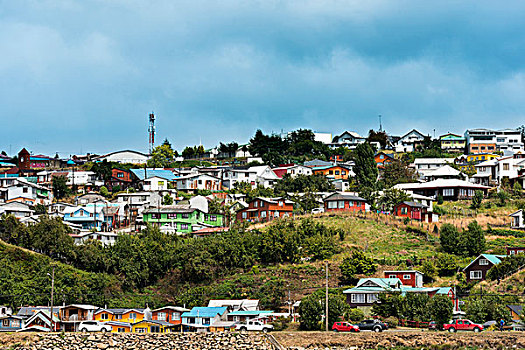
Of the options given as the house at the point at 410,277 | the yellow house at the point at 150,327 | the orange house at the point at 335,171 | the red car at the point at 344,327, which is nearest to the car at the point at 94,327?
the yellow house at the point at 150,327

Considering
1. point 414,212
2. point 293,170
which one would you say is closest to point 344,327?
point 414,212

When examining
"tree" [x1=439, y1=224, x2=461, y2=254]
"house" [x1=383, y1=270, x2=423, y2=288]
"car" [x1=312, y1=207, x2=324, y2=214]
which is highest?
"car" [x1=312, y1=207, x2=324, y2=214]

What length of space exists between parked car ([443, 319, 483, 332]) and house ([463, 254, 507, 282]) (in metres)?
9.55

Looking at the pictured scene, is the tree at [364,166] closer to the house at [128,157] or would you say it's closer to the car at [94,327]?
the house at [128,157]

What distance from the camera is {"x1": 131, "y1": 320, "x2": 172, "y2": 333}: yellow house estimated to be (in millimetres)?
40062

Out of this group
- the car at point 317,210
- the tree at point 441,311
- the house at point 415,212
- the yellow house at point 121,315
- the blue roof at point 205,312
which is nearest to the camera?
the tree at point 441,311

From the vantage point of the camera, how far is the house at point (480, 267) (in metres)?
45.2

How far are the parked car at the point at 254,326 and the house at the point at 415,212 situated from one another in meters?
23.2

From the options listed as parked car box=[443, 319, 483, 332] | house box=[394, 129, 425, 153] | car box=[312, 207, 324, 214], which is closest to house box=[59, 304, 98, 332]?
parked car box=[443, 319, 483, 332]

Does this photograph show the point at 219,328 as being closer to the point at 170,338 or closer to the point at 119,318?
the point at 170,338

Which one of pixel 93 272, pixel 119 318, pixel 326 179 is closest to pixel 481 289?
pixel 119 318

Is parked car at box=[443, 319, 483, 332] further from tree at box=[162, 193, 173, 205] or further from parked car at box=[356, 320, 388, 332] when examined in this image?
tree at box=[162, 193, 173, 205]

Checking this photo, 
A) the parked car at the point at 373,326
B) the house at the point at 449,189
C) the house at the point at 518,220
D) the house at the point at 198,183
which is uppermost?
the house at the point at 198,183

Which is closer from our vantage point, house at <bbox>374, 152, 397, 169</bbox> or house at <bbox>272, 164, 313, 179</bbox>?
house at <bbox>272, 164, 313, 179</bbox>
